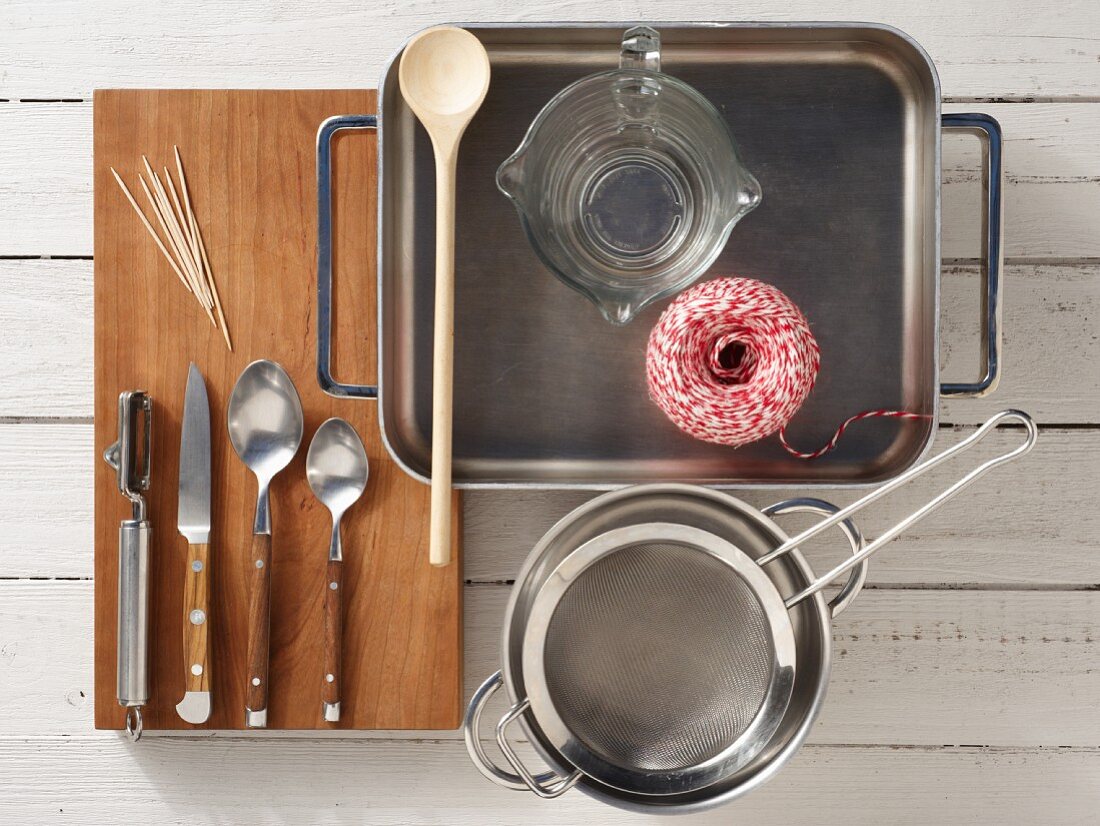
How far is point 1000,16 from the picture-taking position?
454 mm

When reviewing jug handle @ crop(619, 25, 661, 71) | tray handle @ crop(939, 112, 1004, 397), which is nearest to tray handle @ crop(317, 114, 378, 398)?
jug handle @ crop(619, 25, 661, 71)

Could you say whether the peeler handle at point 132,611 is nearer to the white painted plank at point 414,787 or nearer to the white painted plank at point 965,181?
the white painted plank at point 414,787

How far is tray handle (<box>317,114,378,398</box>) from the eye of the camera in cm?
40

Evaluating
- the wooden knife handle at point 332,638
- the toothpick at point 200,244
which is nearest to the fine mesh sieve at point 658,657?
the wooden knife handle at point 332,638

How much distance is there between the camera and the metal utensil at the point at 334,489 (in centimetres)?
42

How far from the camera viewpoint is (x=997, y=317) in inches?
15.7

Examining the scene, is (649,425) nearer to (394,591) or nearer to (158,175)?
(394,591)

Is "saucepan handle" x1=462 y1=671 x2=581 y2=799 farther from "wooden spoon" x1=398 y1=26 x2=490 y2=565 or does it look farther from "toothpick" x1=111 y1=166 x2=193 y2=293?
"toothpick" x1=111 y1=166 x2=193 y2=293

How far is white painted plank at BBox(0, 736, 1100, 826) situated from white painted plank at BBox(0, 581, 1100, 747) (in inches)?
0.5

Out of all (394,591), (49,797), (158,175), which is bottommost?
(49,797)

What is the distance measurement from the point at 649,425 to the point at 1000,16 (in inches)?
11.9

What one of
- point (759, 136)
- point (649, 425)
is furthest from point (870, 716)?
point (759, 136)

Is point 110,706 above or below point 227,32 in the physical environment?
below

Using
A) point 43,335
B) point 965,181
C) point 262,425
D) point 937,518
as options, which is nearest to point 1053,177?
point 965,181
